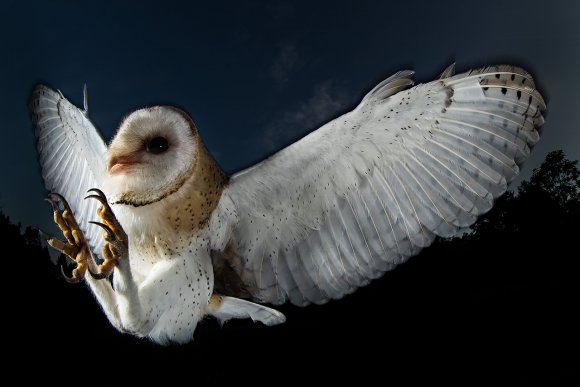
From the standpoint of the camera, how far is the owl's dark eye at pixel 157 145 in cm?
133

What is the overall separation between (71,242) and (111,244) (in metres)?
0.11

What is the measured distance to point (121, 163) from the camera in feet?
4.26

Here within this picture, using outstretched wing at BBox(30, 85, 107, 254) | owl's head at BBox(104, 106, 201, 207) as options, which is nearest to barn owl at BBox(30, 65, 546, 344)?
owl's head at BBox(104, 106, 201, 207)

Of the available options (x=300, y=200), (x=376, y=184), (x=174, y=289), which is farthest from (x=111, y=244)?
(x=376, y=184)

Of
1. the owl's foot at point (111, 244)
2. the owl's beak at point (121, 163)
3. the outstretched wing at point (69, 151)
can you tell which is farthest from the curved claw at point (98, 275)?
the outstretched wing at point (69, 151)

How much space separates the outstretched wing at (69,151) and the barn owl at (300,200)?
370mm

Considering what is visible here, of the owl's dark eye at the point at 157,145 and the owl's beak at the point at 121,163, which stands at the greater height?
the owl's dark eye at the point at 157,145

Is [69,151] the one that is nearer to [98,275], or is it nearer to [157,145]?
[157,145]

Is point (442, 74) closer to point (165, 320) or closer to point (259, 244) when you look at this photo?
point (259, 244)

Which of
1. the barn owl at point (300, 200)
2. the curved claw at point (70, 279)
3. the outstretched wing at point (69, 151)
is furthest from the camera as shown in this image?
the outstretched wing at point (69, 151)

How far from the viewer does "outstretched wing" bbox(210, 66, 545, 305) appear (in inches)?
51.8

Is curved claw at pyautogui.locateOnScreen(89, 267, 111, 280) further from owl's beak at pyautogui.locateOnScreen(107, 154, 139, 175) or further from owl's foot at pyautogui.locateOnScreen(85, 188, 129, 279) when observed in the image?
owl's beak at pyautogui.locateOnScreen(107, 154, 139, 175)

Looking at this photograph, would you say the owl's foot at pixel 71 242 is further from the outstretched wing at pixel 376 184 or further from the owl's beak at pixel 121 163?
the outstretched wing at pixel 376 184

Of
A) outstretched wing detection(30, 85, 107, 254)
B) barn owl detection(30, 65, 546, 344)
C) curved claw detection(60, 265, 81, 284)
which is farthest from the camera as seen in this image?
outstretched wing detection(30, 85, 107, 254)
